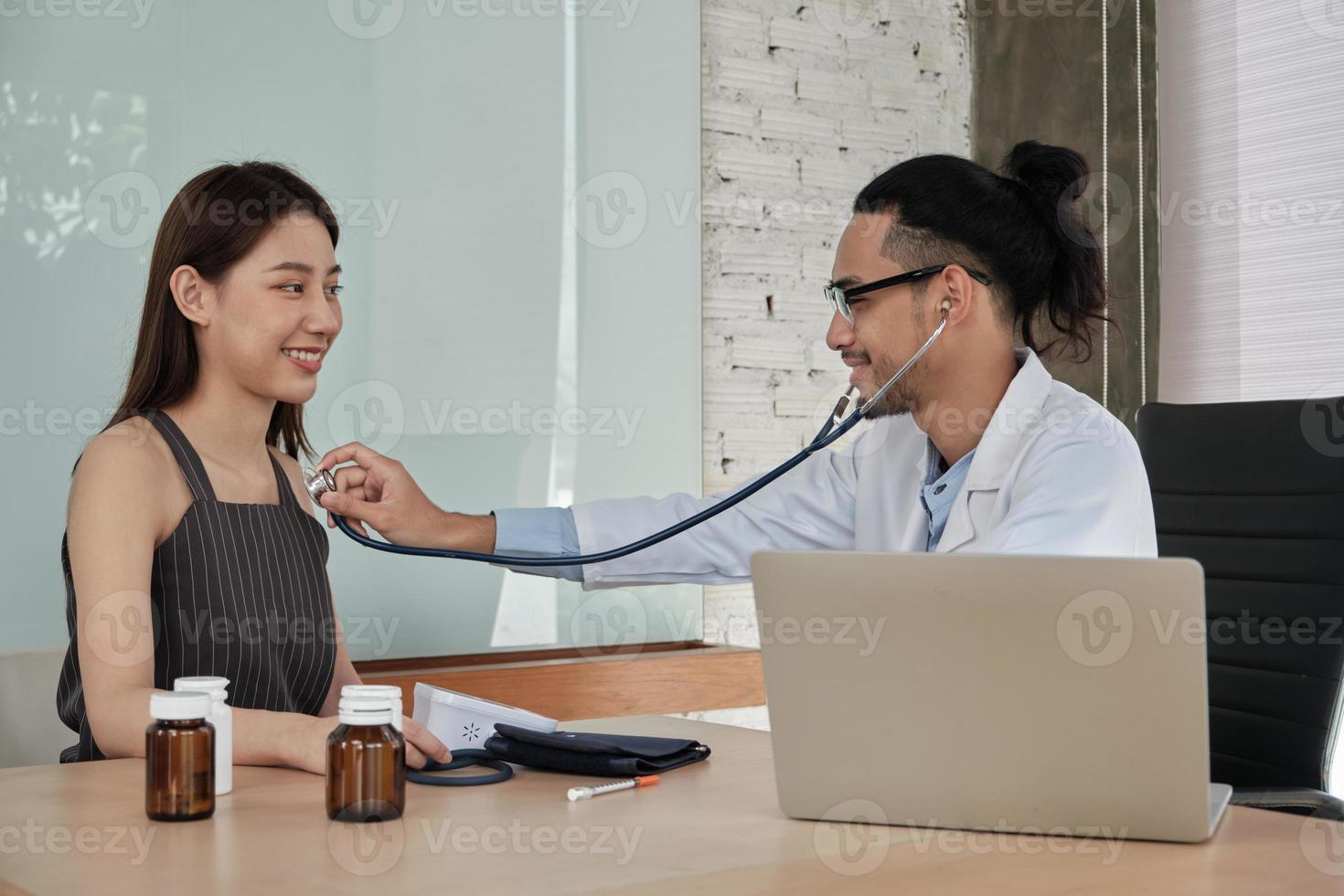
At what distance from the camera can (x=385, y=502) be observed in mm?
1810

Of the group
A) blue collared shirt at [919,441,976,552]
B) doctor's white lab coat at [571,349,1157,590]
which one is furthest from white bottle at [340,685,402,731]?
blue collared shirt at [919,441,976,552]

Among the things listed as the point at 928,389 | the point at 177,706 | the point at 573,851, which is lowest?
the point at 573,851

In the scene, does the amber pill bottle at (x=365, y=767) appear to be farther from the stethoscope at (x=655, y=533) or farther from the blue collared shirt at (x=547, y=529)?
the blue collared shirt at (x=547, y=529)

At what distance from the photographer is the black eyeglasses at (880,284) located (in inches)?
74.7

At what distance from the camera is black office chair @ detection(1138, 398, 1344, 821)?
5.96 feet

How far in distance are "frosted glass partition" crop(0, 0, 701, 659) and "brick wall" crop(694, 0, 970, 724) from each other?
0.29ft

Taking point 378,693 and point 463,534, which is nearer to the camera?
point 378,693

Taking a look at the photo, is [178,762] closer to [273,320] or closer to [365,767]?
[365,767]

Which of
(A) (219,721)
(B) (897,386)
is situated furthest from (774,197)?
(A) (219,721)

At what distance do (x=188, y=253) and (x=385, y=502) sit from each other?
0.44 m

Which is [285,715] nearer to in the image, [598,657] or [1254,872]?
[1254,872]

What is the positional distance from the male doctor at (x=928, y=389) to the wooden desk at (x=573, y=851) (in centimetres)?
62

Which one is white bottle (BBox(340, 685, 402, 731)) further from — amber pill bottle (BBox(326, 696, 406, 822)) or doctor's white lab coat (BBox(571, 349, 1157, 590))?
doctor's white lab coat (BBox(571, 349, 1157, 590))

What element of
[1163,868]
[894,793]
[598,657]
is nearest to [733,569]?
[598,657]
